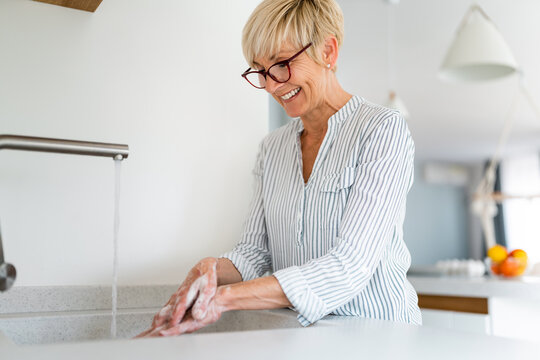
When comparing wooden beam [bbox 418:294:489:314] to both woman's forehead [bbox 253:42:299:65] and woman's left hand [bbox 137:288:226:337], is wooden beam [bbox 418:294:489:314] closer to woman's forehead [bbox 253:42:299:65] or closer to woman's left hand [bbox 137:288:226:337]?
woman's forehead [bbox 253:42:299:65]

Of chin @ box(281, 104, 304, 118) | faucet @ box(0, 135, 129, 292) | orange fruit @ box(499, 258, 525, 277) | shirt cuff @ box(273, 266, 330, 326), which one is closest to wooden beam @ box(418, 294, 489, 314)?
orange fruit @ box(499, 258, 525, 277)

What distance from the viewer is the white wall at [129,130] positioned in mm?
1479

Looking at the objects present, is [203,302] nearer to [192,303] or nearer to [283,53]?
[192,303]

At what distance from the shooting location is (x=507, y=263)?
324 centimetres

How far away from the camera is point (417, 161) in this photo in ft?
32.3

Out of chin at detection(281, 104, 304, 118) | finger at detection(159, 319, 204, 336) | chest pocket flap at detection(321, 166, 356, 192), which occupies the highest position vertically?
chin at detection(281, 104, 304, 118)

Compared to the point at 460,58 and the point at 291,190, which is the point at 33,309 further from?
the point at 460,58

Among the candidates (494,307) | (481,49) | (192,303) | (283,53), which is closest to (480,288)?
(494,307)

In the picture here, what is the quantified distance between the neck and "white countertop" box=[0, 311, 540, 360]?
660 mm

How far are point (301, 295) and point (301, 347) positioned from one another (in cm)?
31

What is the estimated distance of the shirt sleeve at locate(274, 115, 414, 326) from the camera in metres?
1.07

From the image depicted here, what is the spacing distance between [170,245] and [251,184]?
0.34 meters

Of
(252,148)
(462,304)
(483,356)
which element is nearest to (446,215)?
(462,304)

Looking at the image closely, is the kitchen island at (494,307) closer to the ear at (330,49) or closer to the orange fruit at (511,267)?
the orange fruit at (511,267)
